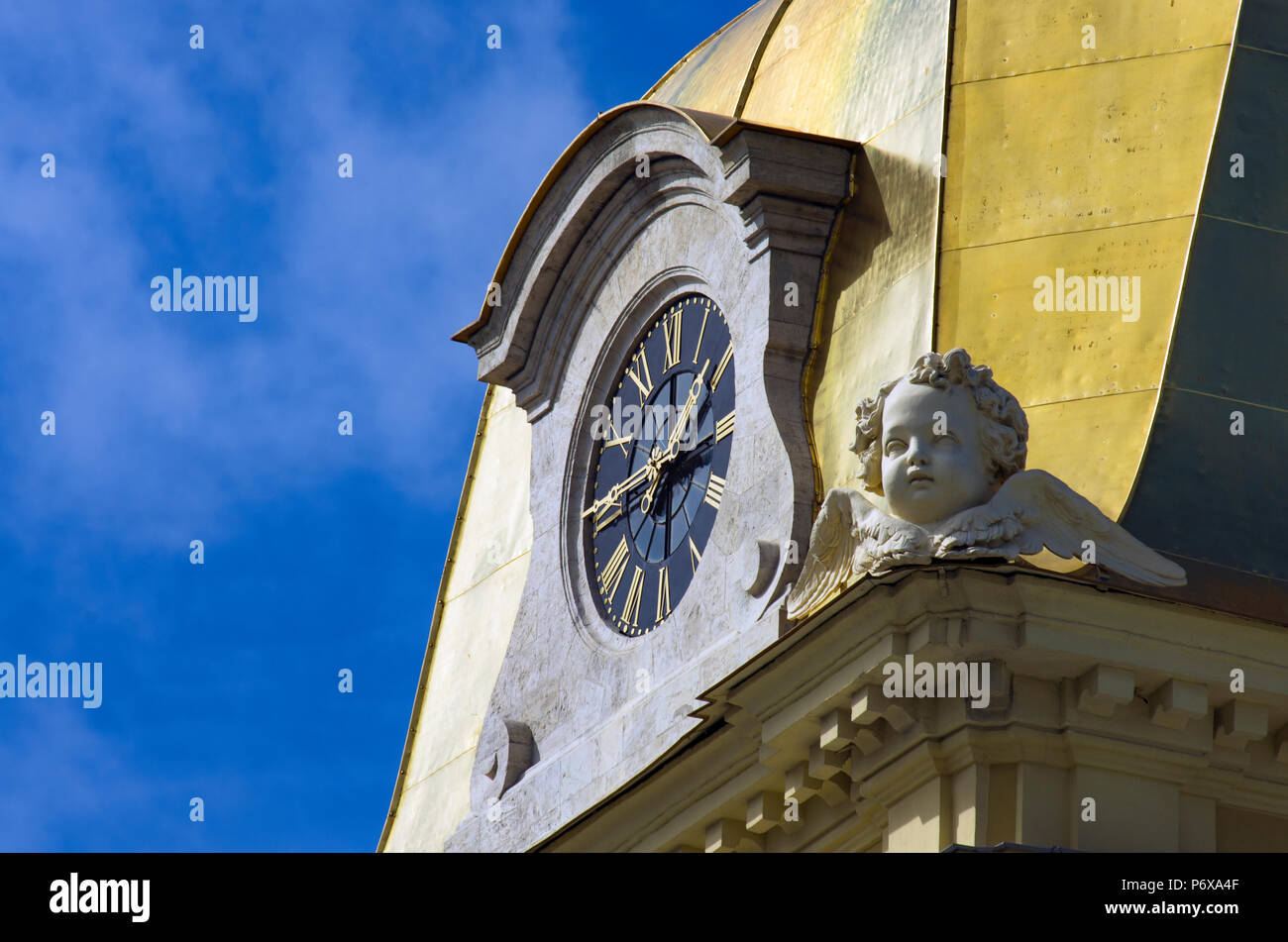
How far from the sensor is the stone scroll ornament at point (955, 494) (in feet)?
74.4

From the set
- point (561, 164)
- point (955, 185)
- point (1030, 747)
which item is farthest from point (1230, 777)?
point (561, 164)

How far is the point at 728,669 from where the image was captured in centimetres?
2581

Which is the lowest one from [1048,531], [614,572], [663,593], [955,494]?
[1048,531]

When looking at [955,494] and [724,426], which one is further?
[724,426]

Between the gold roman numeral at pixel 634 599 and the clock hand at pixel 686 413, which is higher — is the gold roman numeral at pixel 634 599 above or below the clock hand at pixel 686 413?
below

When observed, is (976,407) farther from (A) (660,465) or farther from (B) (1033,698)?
(A) (660,465)

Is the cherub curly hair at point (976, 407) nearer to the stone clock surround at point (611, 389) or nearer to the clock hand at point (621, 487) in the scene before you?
the stone clock surround at point (611, 389)

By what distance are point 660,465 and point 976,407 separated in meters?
5.44

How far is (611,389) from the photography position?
29406mm

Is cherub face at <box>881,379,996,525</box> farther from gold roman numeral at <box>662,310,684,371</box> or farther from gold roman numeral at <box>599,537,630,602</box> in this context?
gold roman numeral at <box>599,537,630,602</box>

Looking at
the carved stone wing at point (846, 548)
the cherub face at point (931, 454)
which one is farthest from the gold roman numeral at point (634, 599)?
the cherub face at point (931, 454)

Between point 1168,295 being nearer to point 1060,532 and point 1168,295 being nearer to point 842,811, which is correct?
point 1060,532

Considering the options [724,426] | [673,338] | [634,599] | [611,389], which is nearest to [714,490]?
[724,426]

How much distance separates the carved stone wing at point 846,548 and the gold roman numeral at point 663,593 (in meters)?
3.16
